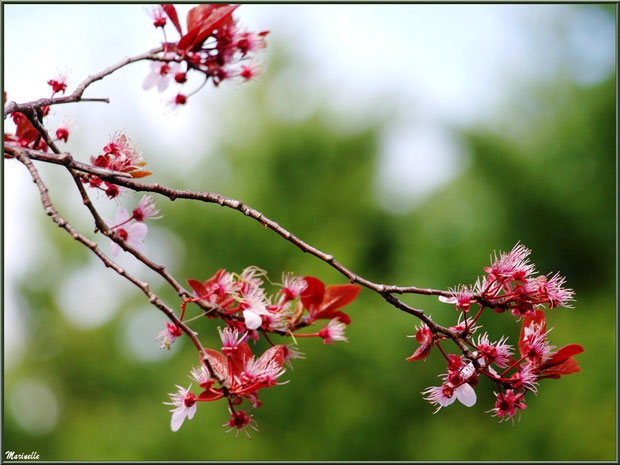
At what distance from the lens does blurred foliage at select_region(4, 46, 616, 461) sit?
22.6 ft

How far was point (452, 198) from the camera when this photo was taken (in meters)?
8.14

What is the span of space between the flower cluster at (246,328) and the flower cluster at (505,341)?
169mm

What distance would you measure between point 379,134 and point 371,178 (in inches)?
25.1

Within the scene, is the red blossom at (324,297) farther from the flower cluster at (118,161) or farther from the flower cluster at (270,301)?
the flower cluster at (118,161)

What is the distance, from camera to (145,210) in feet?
3.62

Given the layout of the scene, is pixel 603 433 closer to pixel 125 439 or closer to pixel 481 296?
pixel 125 439

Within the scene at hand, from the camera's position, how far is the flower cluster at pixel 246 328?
0.92 meters

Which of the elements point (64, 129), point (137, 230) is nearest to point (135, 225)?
point (137, 230)

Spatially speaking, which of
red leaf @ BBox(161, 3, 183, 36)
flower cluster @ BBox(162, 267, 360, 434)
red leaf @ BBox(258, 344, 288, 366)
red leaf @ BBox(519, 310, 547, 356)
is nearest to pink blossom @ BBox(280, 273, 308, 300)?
flower cluster @ BBox(162, 267, 360, 434)

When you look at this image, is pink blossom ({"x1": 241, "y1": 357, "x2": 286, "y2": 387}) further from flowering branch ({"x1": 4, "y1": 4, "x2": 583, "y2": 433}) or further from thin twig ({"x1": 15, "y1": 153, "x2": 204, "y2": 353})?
thin twig ({"x1": 15, "y1": 153, "x2": 204, "y2": 353})

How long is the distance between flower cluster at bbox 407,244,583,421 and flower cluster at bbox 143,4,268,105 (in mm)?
508

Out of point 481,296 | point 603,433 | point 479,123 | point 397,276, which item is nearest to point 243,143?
point 397,276

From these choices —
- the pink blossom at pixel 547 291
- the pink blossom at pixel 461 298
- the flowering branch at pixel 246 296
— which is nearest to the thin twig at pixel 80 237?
the flowering branch at pixel 246 296

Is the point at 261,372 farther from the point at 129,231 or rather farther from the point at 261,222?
the point at 129,231
